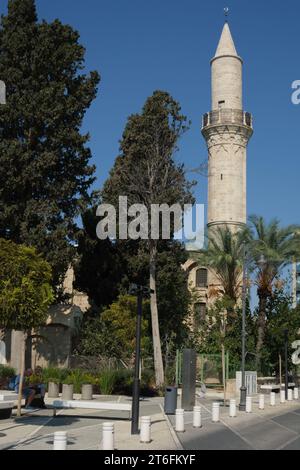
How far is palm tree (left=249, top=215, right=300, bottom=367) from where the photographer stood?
3525 centimetres

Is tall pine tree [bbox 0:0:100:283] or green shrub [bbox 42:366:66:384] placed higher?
tall pine tree [bbox 0:0:100:283]

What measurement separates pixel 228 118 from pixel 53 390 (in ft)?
107

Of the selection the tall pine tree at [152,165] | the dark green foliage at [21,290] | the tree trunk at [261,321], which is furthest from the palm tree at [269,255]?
the dark green foliage at [21,290]

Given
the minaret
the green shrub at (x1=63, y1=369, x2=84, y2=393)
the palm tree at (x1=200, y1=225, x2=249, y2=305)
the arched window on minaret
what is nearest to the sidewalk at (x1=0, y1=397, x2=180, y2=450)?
the green shrub at (x1=63, y1=369, x2=84, y2=393)

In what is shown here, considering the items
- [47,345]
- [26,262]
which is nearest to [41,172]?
[47,345]

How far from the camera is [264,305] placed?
35.7 meters

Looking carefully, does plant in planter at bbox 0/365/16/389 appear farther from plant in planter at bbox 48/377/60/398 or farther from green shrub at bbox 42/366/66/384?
plant in planter at bbox 48/377/60/398

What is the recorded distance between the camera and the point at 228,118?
1988 inches

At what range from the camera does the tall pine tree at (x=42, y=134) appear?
31.1m

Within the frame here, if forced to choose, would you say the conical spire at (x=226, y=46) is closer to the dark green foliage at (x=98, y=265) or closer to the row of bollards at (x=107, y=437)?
the dark green foliage at (x=98, y=265)

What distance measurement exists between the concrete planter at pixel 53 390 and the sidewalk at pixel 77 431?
469 cm

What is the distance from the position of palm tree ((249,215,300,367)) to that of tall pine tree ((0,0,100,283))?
10969 mm

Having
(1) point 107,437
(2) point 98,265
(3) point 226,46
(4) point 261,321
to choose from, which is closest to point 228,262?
(4) point 261,321

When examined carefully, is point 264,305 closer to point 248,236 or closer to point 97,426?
point 248,236
